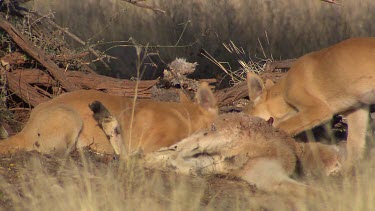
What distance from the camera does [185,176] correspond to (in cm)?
672

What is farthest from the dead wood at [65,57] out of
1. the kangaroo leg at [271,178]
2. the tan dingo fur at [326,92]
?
the kangaroo leg at [271,178]

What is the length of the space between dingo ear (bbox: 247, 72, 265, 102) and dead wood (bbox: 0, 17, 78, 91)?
7.26 ft

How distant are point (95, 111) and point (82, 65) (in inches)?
102

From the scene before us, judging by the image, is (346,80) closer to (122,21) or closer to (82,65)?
(82,65)

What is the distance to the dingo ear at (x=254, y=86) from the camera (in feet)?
28.5

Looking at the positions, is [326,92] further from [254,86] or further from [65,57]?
[65,57]

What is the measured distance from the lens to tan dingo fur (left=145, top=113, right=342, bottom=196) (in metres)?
6.72

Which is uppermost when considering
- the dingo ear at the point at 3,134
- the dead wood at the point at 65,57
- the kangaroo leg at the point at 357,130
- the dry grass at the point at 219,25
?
the dead wood at the point at 65,57

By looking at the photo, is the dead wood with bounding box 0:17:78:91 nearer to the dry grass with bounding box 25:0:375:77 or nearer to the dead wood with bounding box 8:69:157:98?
the dead wood with bounding box 8:69:157:98

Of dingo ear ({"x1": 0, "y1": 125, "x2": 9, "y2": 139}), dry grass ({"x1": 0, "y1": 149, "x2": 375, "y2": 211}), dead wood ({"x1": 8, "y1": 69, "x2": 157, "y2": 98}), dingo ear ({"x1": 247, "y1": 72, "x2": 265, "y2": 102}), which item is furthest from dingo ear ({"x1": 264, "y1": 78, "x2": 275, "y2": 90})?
dingo ear ({"x1": 0, "y1": 125, "x2": 9, "y2": 139})

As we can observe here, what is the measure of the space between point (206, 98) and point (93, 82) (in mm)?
1935

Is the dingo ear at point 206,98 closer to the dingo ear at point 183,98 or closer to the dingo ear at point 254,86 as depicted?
the dingo ear at point 183,98

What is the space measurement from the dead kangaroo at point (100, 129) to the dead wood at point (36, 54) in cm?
110

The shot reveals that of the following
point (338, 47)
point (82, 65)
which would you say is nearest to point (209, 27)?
point (82, 65)
